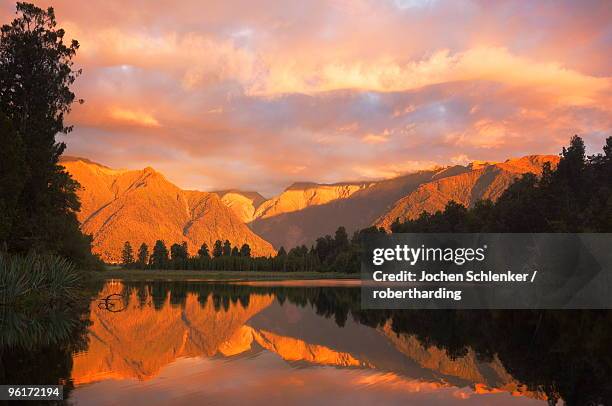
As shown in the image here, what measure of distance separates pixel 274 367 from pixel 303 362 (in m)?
2.21

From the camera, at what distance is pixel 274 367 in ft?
91.3

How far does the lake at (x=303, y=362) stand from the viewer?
21.5 m

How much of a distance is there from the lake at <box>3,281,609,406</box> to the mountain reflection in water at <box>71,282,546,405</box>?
2.5 inches

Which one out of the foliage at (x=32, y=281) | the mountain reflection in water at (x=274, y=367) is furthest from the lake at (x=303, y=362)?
the foliage at (x=32, y=281)

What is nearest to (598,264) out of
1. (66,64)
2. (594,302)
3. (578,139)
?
(594,302)

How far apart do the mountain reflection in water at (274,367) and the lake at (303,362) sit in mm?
63

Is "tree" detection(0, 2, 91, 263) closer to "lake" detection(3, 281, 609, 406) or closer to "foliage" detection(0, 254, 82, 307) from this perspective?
"foliage" detection(0, 254, 82, 307)

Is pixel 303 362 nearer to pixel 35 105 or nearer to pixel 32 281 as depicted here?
pixel 32 281

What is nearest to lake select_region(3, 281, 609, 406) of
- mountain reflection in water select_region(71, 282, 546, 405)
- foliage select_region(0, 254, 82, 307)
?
mountain reflection in water select_region(71, 282, 546, 405)

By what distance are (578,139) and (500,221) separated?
2240 cm

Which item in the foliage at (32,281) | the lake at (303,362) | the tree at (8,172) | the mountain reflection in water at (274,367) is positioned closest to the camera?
the mountain reflection in water at (274,367)

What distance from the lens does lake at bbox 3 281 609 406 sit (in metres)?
21.5

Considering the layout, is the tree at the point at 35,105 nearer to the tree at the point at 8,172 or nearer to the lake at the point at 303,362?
the tree at the point at 8,172

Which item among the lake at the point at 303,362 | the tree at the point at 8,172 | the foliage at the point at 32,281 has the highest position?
the tree at the point at 8,172
